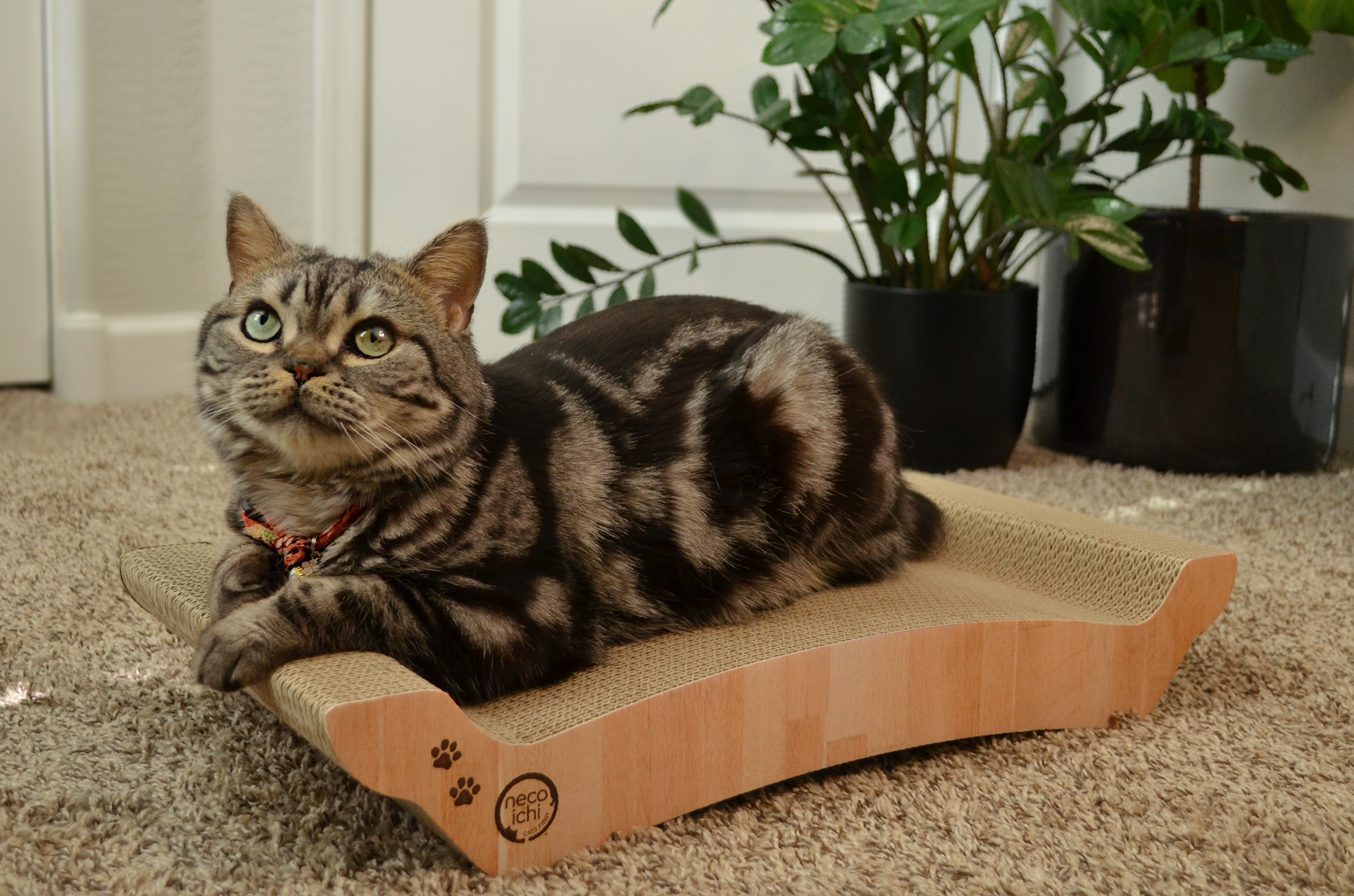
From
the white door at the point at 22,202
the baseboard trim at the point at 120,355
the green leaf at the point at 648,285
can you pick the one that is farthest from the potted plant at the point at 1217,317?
the white door at the point at 22,202

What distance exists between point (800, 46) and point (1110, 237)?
55 cm

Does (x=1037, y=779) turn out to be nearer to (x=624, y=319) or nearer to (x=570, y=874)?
(x=570, y=874)

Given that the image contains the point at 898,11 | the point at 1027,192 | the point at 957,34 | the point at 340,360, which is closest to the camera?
the point at 340,360

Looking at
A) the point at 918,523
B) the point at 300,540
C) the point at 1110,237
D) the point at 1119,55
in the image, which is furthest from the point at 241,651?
the point at 1119,55

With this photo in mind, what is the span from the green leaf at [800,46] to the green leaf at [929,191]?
15.9 inches

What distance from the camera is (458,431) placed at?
3.34 ft

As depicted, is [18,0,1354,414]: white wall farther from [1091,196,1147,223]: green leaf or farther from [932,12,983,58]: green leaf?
[932,12,983,58]: green leaf

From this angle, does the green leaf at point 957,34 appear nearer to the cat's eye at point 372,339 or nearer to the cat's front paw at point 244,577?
the cat's eye at point 372,339

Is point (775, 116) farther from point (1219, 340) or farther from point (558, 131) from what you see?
point (1219, 340)

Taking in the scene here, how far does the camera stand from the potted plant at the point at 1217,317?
2107mm

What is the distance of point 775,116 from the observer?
205 cm

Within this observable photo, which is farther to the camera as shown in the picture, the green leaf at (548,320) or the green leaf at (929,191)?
the green leaf at (548,320)

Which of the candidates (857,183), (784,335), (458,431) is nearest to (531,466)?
(458,431)

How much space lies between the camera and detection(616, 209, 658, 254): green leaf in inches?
82.7
